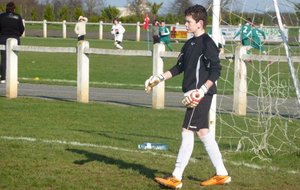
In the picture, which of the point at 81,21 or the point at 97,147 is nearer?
the point at 97,147

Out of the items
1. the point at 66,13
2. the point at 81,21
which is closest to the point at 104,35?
the point at 66,13

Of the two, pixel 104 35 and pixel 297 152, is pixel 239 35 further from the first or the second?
pixel 104 35

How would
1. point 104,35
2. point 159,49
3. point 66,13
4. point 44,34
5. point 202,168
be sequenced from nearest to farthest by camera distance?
point 202,168 < point 159,49 < point 44,34 < point 104,35 < point 66,13

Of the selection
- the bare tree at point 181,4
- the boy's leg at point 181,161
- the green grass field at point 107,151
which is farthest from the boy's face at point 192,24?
the bare tree at point 181,4

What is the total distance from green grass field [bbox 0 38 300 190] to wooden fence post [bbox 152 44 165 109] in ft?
0.96

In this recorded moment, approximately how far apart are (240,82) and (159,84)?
167cm

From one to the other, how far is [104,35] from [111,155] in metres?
56.8

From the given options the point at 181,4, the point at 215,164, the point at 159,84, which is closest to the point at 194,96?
the point at 215,164

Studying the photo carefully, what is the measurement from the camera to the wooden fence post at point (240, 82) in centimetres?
1519

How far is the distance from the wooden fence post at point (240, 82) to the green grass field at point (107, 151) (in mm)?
473

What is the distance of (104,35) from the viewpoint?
66812mm

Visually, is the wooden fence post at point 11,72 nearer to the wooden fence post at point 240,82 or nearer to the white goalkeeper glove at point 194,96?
the wooden fence post at point 240,82

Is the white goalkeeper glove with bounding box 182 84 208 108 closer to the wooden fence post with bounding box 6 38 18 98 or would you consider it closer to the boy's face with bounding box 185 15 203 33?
the boy's face with bounding box 185 15 203 33

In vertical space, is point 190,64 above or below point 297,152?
above
